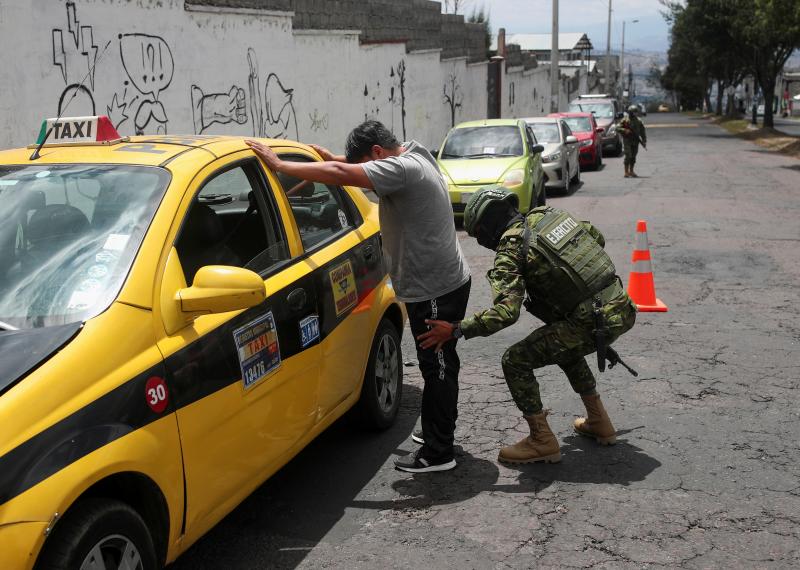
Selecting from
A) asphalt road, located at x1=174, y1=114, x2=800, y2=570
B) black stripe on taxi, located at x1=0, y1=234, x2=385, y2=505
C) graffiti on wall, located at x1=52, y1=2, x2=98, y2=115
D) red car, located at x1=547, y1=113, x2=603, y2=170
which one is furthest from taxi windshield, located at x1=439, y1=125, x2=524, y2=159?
black stripe on taxi, located at x1=0, y1=234, x2=385, y2=505

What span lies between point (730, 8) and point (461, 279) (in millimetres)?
39461

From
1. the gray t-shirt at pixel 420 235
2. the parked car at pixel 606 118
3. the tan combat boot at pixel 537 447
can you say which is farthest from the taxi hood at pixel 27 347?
the parked car at pixel 606 118

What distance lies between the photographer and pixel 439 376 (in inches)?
186

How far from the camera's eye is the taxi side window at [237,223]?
150 inches

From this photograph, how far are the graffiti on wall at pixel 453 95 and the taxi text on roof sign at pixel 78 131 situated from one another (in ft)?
76.2

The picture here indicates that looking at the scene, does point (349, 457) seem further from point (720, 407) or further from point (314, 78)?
point (314, 78)

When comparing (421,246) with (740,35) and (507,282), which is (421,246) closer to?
(507,282)

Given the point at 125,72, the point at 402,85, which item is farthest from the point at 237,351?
the point at 402,85

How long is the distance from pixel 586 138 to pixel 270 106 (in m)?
11.5

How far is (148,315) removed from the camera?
125 inches

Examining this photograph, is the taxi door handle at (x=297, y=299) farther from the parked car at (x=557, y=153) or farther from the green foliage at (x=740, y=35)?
the green foliage at (x=740, y=35)

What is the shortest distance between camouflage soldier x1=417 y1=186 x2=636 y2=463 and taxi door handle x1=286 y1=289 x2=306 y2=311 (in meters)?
0.74

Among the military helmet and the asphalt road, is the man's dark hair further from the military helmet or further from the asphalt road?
the asphalt road

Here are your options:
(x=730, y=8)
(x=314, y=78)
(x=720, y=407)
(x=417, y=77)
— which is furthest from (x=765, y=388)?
(x=730, y=8)
